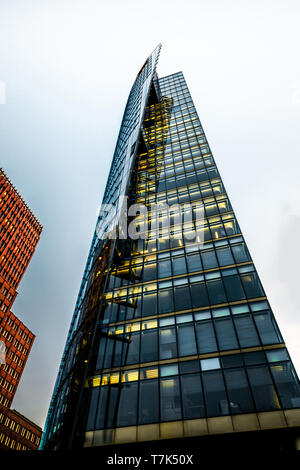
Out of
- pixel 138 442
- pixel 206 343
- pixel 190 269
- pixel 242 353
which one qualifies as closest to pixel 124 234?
pixel 190 269

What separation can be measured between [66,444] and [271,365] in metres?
14.5

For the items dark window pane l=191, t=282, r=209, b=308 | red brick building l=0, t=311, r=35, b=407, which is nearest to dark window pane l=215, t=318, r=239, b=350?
dark window pane l=191, t=282, r=209, b=308

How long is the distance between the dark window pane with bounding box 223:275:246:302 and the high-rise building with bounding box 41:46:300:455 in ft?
0.30

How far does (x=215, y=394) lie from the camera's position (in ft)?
61.7

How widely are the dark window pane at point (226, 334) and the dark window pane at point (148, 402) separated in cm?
580

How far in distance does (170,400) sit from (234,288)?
10.7 metres

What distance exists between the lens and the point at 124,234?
35906mm

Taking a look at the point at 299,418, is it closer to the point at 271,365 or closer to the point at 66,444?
the point at 271,365

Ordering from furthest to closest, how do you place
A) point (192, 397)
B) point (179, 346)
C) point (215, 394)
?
point (179, 346)
point (192, 397)
point (215, 394)

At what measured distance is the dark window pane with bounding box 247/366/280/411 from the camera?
682 inches

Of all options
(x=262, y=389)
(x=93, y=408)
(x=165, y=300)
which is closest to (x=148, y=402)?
(x=93, y=408)

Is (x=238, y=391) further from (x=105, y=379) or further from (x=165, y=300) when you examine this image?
(x=165, y=300)

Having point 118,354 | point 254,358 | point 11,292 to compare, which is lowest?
point 254,358

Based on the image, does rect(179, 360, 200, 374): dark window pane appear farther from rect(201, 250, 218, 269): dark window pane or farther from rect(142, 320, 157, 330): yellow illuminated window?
rect(201, 250, 218, 269): dark window pane
